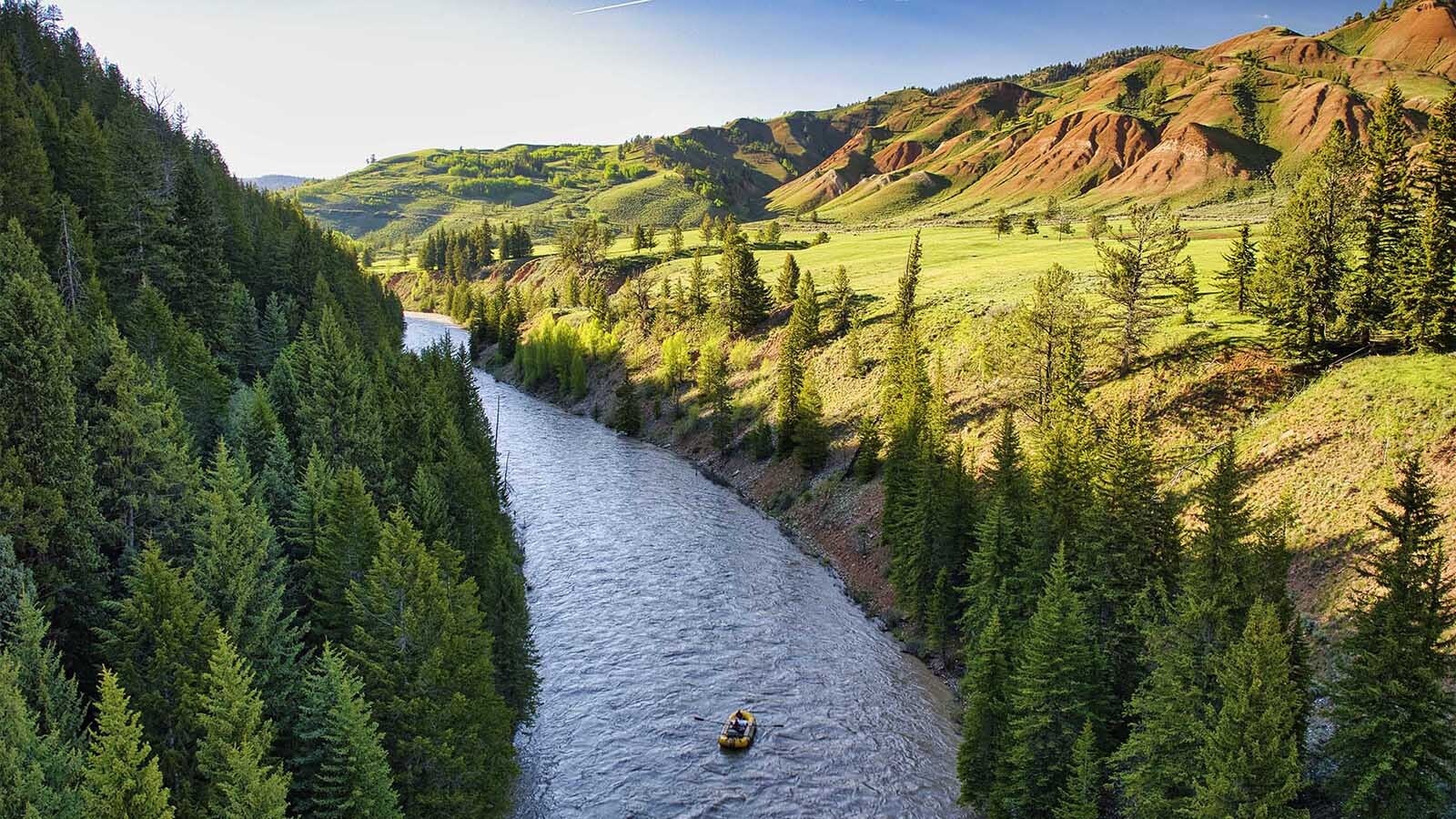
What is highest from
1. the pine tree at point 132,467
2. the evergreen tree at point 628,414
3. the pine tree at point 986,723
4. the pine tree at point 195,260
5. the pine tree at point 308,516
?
the pine tree at point 195,260

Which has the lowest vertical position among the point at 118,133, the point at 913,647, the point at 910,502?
the point at 913,647

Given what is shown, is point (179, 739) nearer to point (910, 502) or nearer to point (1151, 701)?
point (1151, 701)

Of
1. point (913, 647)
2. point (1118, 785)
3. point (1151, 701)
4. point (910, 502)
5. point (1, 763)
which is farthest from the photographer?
point (910, 502)

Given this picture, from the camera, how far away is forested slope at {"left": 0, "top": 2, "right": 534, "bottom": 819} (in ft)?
69.5

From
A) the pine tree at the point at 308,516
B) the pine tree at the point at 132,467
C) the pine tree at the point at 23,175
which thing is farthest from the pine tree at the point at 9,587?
the pine tree at the point at 23,175

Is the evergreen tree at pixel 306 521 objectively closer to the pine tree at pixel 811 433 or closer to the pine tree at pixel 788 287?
the pine tree at pixel 811 433

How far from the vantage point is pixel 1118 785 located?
98.4 feet

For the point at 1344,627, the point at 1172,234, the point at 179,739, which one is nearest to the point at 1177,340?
the point at 1172,234

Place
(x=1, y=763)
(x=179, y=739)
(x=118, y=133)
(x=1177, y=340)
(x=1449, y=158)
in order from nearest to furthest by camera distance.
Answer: (x=1, y=763) → (x=179, y=739) → (x=1449, y=158) → (x=1177, y=340) → (x=118, y=133)

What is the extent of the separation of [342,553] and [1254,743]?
32.4 metres

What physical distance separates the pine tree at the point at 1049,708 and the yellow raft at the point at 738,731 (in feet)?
40.3

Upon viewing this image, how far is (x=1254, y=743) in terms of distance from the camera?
21078 millimetres

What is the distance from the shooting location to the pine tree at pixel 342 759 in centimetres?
2295

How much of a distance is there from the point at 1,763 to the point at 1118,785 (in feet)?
113
